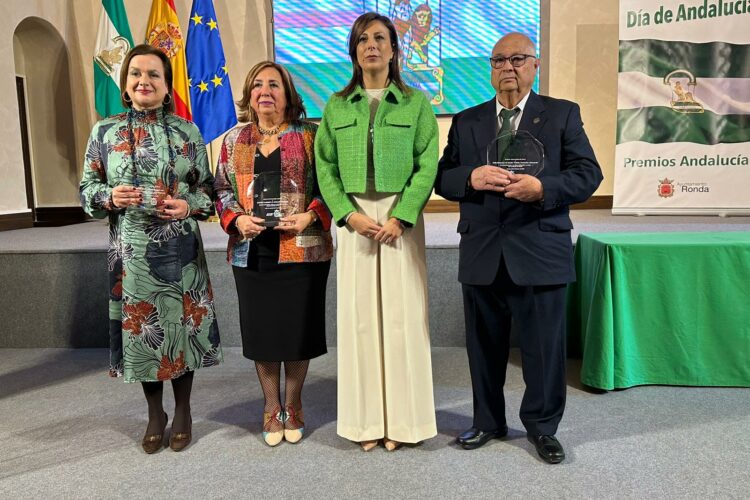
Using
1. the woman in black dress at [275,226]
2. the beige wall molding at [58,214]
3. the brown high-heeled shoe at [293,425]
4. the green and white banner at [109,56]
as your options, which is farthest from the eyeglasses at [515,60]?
the beige wall molding at [58,214]

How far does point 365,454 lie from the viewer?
2287 mm

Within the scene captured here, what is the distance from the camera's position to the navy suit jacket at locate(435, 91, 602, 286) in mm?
2105

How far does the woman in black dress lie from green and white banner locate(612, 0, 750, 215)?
4326 millimetres

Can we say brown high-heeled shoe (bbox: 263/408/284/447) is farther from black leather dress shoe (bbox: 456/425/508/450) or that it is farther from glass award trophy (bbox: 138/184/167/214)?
glass award trophy (bbox: 138/184/167/214)

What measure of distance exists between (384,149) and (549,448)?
1.18m

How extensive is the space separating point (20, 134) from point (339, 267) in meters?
5.20

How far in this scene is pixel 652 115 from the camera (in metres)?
5.70

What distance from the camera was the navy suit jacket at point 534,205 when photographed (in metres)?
2.11

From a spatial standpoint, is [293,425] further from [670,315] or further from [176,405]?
[670,315]

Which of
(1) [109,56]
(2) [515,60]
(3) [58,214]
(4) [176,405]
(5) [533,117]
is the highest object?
(1) [109,56]

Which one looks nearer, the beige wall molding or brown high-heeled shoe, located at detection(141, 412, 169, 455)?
brown high-heeled shoe, located at detection(141, 412, 169, 455)

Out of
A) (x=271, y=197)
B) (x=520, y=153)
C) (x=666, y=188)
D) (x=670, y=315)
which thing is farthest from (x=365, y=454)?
(x=666, y=188)

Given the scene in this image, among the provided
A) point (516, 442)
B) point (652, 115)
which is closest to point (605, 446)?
point (516, 442)

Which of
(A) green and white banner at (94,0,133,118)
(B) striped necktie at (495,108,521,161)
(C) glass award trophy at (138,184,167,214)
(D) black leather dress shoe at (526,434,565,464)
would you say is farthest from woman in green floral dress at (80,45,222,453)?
(A) green and white banner at (94,0,133,118)
